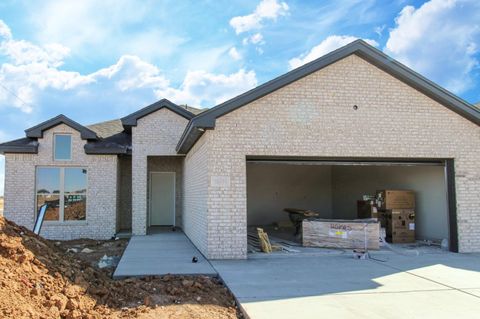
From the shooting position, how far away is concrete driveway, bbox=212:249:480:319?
561 centimetres

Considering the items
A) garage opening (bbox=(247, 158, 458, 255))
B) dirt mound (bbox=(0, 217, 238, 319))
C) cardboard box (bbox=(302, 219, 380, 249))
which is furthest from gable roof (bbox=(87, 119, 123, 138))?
dirt mound (bbox=(0, 217, 238, 319))

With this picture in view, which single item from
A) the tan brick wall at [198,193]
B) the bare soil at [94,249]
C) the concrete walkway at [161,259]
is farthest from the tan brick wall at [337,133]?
the bare soil at [94,249]

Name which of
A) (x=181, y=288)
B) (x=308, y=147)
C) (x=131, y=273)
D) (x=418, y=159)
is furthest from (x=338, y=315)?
(x=418, y=159)

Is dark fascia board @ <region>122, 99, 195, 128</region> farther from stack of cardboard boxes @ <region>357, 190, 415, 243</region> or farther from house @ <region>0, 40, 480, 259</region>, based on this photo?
stack of cardboard boxes @ <region>357, 190, 415, 243</region>

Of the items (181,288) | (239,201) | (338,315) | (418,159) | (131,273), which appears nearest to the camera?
(338,315)

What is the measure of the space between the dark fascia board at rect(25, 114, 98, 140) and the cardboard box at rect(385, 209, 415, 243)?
1068 centimetres

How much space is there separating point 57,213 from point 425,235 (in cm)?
1279

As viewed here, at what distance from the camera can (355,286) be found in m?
6.99

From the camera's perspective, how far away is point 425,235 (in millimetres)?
13523

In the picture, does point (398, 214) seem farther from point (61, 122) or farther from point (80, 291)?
point (61, 122)

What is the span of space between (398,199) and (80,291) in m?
10.3

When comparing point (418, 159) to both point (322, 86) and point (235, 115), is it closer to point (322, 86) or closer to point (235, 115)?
point (322, 86)

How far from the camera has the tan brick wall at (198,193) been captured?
400 inches

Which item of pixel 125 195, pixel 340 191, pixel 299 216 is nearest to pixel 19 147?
pixel 125 195
